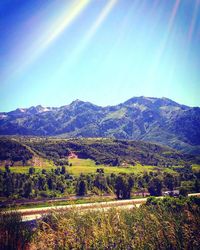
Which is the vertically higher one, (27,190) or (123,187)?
(123,187)

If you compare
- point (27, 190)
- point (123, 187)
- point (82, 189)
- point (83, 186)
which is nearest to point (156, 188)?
point (123, 187)

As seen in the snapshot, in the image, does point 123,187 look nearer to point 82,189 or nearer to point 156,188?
point 156,188

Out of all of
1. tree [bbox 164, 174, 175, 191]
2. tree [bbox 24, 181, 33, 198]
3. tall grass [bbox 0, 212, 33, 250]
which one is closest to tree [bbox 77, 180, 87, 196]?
tree [bbox 24, 181, 33, 198]

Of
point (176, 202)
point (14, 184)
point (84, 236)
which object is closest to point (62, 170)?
point (14, 184)

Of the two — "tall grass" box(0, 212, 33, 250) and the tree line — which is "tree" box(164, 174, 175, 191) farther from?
"tall grass" box(0, 212, 33, 250)

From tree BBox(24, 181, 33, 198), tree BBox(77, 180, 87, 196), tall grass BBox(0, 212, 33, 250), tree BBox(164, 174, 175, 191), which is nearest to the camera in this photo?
tall grass BBox(0, 212, 33, 250)

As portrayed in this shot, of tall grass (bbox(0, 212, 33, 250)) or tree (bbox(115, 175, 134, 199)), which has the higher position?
tall grass (bbox(0, 212, 33, 250))

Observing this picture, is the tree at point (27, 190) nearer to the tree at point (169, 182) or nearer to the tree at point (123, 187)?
the tree at point (123, 187)

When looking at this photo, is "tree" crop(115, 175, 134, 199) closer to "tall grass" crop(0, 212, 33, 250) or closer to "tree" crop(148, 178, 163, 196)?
"tree" crop(148, 178, 163, 196)

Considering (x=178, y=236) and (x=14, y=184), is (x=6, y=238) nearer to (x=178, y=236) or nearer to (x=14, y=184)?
(x=178, y=236)

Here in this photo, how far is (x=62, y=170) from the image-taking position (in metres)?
174

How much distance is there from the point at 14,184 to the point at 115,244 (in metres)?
108

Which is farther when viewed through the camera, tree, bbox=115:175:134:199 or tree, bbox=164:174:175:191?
tree, bbox=164:174:175:191

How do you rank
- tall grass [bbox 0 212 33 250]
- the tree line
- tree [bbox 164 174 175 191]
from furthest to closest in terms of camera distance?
tree [bbox 164 174 175 191] → the tree line → tall grass [bbox 0 212 33 250]
